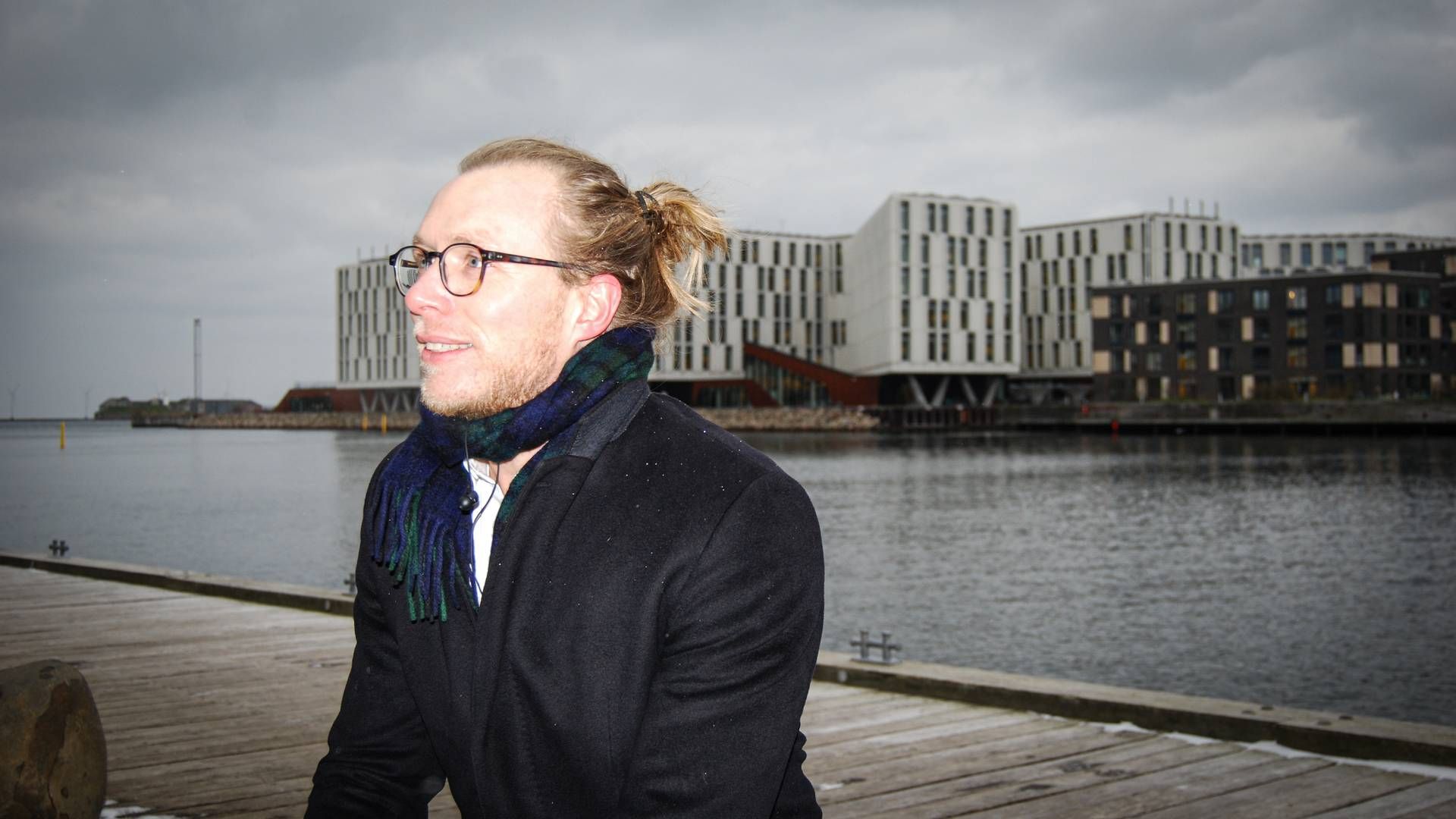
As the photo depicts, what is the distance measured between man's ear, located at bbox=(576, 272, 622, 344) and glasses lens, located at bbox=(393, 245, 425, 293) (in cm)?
Result: 26

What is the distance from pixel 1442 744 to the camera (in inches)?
161

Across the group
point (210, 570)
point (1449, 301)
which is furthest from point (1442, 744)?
point (1449, 301)

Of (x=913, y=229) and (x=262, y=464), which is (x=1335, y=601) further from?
(x=913, y=229)

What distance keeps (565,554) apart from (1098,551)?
2090 cm

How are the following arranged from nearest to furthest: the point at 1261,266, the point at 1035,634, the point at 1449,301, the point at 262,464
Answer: the point at 1035,634 → the point at 262,464 → the point at 1449,301 → the point at 1261,266

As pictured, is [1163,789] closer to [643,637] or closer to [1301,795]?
[1301,795]

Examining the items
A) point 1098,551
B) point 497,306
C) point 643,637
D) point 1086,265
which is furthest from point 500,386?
point 1086,265

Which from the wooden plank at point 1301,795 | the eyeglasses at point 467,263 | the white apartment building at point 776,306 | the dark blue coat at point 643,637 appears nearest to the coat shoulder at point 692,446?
the dark blue coat at point 643,637

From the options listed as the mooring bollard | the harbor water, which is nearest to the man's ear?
the mooring bollard

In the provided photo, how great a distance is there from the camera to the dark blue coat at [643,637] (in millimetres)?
1567

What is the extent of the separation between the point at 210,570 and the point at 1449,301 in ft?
257

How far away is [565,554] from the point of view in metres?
1.61

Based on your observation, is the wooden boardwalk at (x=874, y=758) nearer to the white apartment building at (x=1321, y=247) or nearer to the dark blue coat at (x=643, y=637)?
the dark blue coat at (x=643, y=637)

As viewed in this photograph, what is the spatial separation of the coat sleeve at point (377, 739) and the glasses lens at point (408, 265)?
1.07 ft
